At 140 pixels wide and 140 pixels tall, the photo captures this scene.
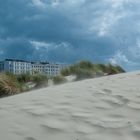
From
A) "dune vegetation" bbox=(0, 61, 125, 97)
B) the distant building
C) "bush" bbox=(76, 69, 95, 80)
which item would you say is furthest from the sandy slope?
the distant building

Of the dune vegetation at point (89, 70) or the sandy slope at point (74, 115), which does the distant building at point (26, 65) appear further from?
the sandy slope at point (74, 115)

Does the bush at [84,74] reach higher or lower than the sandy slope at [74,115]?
higher

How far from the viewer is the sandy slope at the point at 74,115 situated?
5398 mm

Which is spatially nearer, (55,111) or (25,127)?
(25,127)

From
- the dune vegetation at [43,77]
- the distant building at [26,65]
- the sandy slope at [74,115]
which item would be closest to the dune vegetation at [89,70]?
the dune vegetation at [43,77]

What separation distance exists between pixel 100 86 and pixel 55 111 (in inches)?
88.0

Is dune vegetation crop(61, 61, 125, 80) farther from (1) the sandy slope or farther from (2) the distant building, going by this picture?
(1) the sandy slope

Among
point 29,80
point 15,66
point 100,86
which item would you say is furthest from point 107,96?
point 15,66

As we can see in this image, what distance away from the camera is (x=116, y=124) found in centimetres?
566

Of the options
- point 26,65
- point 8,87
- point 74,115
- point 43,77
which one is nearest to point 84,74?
point 43,77

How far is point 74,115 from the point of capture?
6.14 meters

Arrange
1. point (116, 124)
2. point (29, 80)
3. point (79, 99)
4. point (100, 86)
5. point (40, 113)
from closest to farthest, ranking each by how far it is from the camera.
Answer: point (116, 124)
point (40, 113)
point (79, 99)
point (100, 86)
point (29, 80)

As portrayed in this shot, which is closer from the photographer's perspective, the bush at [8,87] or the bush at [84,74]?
the bush at [8,87]

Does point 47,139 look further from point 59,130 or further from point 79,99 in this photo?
point 79,99
